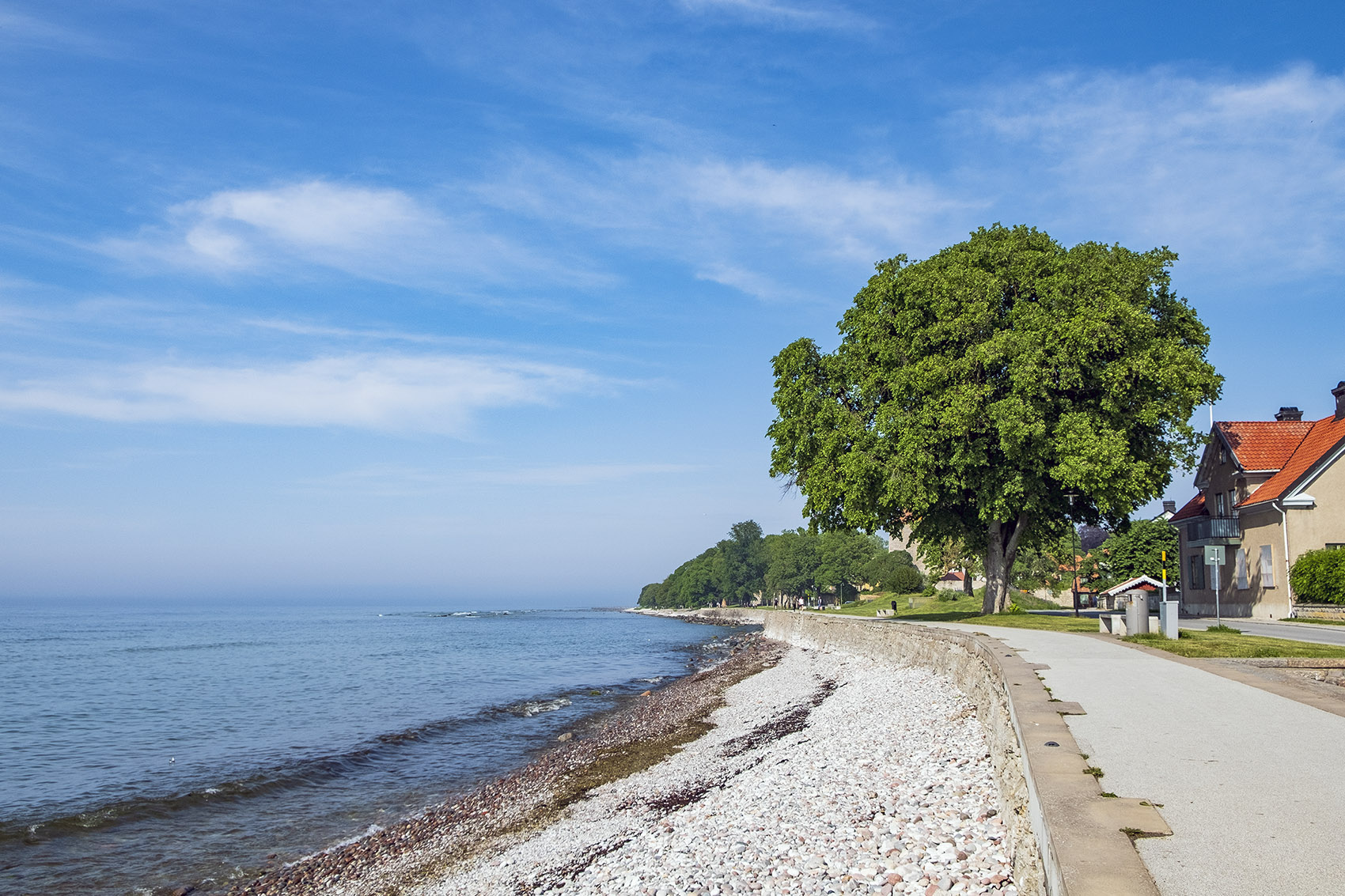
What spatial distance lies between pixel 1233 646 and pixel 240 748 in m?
26.1

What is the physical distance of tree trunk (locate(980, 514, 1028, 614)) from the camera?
33.4m

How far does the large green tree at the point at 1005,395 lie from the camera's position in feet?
90.2

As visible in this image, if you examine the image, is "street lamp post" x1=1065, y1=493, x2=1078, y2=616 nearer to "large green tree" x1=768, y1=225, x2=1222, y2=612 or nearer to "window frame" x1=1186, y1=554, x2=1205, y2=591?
"large green tree" x1=768, y1=225, x2=1222, y2=612

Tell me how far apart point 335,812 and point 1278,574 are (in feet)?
126

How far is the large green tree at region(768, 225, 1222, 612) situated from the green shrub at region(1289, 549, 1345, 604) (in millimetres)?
8047

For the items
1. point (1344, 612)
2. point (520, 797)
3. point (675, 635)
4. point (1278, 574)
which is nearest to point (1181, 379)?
point (1344, 612)

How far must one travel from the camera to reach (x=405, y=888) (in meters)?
11.9

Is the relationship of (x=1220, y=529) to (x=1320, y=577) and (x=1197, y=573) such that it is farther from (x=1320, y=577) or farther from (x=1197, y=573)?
(x=1320, y=577)

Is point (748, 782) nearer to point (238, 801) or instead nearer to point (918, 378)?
point (238, 801)

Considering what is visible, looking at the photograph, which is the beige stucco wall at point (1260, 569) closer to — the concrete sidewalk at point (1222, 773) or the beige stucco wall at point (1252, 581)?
the beige stucco wall at point (1252, 581)

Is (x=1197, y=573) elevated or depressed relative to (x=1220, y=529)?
depressed

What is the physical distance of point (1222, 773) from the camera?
23.8 ft

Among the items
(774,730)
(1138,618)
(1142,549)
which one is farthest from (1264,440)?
(774,730)

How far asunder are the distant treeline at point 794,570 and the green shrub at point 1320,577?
33409mm
